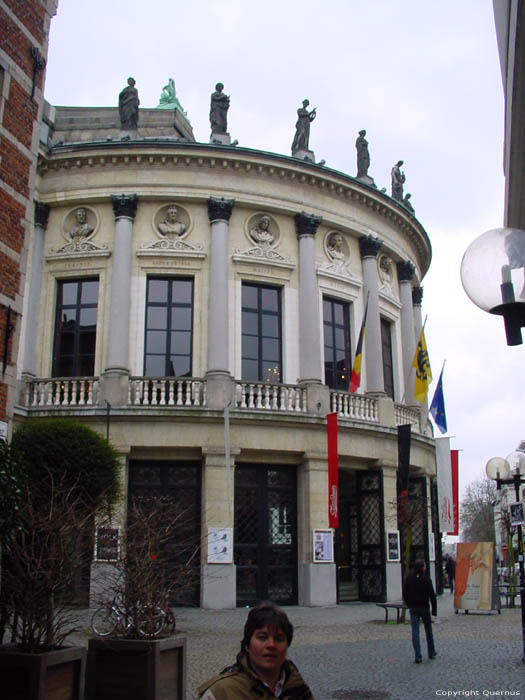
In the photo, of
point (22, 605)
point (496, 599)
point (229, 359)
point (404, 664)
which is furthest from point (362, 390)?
point (22, 605)

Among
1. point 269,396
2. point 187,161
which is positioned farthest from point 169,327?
point 187,161

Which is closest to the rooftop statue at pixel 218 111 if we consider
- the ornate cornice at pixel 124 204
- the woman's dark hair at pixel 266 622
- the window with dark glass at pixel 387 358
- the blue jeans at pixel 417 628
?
the ornate cornice at pixel 124 204

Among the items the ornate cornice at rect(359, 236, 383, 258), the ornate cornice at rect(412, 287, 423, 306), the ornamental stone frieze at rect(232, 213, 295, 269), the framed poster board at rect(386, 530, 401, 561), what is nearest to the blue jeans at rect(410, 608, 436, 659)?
the framed poster board at rect(386, 530, 401, 561)

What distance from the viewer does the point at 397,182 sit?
32.8 metres

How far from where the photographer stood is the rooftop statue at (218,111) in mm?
27078

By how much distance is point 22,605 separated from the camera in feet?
27.4

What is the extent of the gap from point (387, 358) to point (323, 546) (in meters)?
9.18

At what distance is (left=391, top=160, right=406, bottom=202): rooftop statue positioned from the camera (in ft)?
107

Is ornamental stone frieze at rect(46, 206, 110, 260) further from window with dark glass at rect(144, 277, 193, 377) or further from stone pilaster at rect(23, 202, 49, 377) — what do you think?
window with dark glass at rect(144, 277, 193, 377)

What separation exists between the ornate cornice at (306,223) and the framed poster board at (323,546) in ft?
34.0

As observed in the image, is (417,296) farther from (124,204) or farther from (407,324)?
(124,204)

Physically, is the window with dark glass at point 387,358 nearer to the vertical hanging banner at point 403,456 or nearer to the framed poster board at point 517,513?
the vertical hanging banner at point 403,456

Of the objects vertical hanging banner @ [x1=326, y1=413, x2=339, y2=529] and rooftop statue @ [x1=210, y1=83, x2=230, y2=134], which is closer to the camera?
vertical hanging banner @ [x1=326, y1=413, x2=339, y2=529]

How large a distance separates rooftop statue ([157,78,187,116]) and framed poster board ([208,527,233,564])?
22926mm
